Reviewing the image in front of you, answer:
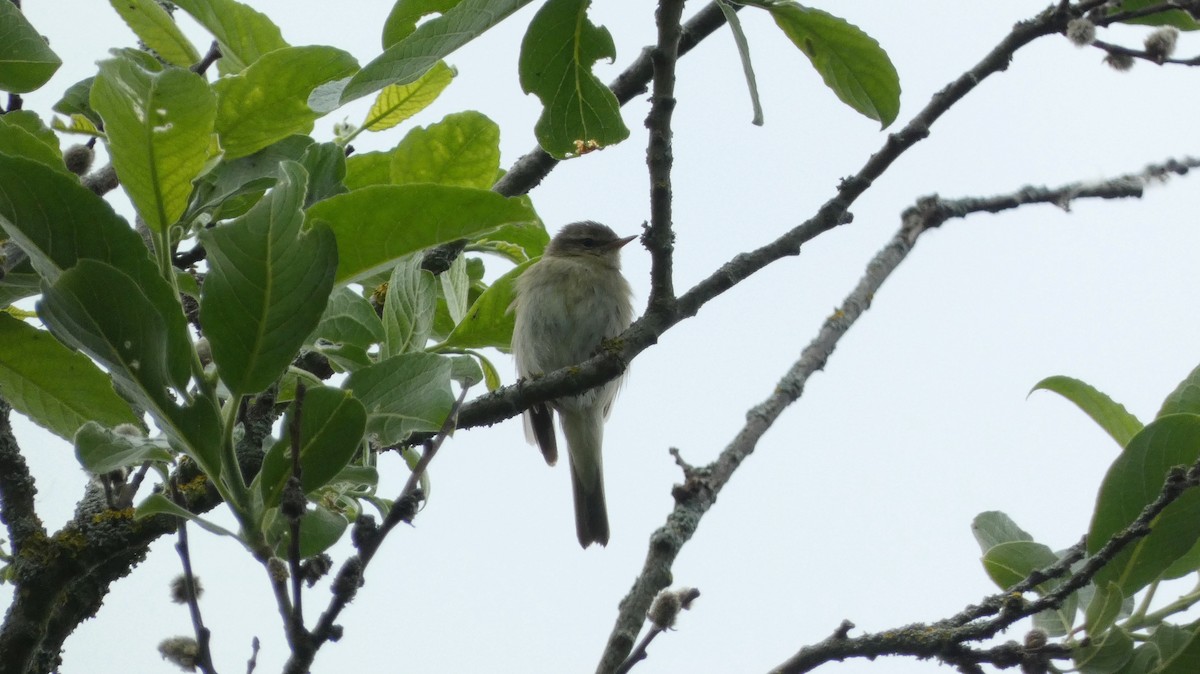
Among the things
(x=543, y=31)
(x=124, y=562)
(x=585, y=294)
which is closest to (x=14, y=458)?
(x=124, y=562)

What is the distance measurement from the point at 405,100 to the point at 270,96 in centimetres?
91

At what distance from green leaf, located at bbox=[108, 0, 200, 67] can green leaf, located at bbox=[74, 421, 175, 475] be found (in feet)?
4.84

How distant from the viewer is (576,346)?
7066 millimetres

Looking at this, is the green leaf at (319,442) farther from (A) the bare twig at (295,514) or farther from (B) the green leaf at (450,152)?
(B) the green leaf at (450,152)

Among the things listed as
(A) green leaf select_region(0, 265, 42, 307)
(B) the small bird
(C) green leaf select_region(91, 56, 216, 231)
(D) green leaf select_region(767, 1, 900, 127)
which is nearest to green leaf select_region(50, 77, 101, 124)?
(A) green leaf select_region(0, 265, 42, 307)

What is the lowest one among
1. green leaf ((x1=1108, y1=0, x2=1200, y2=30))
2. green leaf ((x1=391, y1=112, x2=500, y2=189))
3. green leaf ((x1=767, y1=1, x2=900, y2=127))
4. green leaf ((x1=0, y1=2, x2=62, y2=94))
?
green leaf ((x1=767, y1=1, x2=900, y2=127))

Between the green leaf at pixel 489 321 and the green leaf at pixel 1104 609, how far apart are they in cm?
151

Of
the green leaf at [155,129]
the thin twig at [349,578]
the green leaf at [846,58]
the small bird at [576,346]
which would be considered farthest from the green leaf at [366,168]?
the small bird at [576,346]

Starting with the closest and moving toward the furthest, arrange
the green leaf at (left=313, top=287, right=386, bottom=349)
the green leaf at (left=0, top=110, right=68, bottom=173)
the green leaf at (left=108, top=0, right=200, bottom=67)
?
the green leaf at (left=0, top=110, right=68, bottom=173), the green leaf at (left=313, top=287, right=386, bottom=349), the green leaf at (left=108, top=0, right=200, bottom=67)

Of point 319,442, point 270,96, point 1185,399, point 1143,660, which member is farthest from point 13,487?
point 1185,399

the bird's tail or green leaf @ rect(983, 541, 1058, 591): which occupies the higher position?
the bird's tail

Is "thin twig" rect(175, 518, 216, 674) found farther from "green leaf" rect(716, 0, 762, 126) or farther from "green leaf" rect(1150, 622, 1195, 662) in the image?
"green leaf" rect(1150, 622, 1195, 662)

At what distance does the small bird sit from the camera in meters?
7.02

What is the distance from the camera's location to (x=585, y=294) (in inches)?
279
